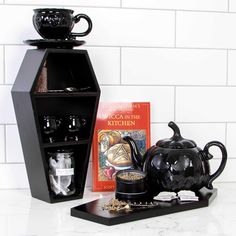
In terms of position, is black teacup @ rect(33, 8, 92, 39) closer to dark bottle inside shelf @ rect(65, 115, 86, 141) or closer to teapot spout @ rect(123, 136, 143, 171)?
dark bottle inside shelf @ rect(65, 115, 86, 141)

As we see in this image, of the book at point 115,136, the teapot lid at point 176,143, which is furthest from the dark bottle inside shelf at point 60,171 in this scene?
the teapot lid at point 176,143

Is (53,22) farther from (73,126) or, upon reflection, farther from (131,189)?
(131,189)

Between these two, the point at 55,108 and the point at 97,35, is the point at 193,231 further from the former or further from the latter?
the point at 97,35

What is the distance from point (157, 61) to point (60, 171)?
1.69 feet

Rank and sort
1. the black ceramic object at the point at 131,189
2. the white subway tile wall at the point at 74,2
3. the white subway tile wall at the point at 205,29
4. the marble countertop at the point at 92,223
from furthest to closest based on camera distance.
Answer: the white subway tile wall at the point at 205,29
the white subway tile wall at the point at 74,2
the black ceramic object at the point at 131,189
the marble countertop at the point at 92,223

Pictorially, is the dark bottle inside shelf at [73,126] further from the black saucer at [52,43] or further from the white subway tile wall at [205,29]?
the white subway tile wall at [205,29]

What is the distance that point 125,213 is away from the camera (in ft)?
4.05

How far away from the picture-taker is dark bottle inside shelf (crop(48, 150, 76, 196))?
143 centimetres

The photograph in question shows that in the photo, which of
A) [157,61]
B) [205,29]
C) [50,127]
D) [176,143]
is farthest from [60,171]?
[205,29]

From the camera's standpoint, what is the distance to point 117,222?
1203mm

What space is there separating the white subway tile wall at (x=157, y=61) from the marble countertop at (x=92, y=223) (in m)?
0.26

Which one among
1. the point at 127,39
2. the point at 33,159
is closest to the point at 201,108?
the point at 127,39

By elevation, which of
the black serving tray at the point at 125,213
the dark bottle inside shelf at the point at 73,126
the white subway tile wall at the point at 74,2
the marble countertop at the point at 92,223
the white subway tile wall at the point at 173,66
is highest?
the white subway tile wall at the point at 74,2

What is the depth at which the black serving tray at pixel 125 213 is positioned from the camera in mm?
1209
